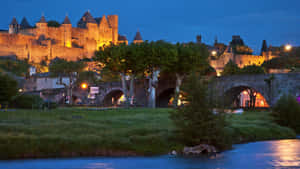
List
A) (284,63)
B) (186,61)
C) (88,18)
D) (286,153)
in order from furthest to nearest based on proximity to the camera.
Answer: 1. (88,18)
2. (284,63)
3. (186,61)
4. (286,153)

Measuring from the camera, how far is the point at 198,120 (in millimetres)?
23562

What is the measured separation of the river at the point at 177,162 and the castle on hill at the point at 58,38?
110489 millimetres

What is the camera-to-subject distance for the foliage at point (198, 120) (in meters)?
23.6

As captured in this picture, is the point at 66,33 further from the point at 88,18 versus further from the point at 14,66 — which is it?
the point at 14,66

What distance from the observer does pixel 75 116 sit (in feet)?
106

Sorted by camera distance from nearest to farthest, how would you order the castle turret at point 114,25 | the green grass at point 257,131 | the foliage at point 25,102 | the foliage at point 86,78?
the green grass at point 257,131 → the foliage at point 25,102 → the foliage at point 86,78 → the castle turret at point 114,25

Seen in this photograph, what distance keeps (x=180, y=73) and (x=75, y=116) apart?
27.0 metres


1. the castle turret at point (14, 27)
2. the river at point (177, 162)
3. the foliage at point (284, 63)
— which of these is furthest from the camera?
the castle turret at point (14, 27)

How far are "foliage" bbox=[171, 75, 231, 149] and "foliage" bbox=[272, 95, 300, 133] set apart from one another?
13.3 m

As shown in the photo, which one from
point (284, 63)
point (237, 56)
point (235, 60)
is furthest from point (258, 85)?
point (237, 56)

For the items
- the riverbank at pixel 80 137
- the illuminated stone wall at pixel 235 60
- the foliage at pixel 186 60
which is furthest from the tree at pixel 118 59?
the illuminated stone wall at pixel 235 60

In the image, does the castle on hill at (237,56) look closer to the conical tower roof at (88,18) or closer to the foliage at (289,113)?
the conical tower roof at (88,18)

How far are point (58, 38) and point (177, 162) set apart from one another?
13282cm

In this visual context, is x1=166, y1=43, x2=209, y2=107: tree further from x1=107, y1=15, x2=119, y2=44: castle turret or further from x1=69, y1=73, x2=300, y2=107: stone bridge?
x1=107, y1=15, x2=119, y2=44: castle turret
